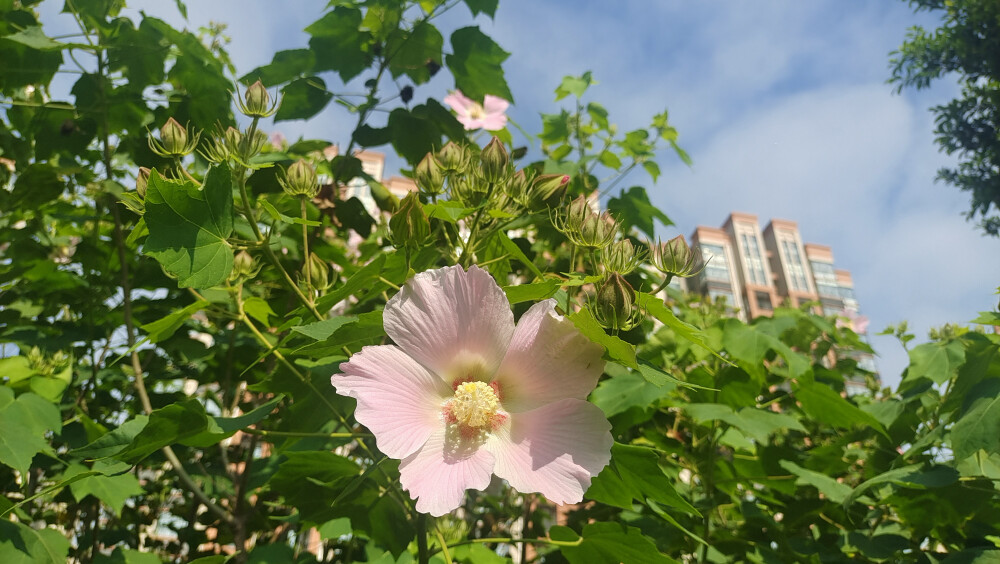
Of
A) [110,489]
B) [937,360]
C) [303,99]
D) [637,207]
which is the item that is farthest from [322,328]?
[937,360]

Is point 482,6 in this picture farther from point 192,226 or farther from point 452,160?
point 192,226

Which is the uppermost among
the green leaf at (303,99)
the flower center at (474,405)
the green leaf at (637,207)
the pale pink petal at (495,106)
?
the pale pink petal at (495,106)

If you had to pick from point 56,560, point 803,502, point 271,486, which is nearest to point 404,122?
point 271,486

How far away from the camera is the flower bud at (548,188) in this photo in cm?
109

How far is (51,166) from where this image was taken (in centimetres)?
195

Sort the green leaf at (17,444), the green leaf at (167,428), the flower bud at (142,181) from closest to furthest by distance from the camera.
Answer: the green leaf at (167,428) < the flower bud at (142,181) < the green leaf at (17,444)

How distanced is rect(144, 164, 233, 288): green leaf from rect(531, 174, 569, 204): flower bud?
50 cm

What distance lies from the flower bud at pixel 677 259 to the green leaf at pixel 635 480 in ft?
0.92

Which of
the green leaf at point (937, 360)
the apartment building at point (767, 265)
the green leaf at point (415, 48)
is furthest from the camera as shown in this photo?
the apartment building at point (767, 265)

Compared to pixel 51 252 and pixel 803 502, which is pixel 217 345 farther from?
pixel 803 502

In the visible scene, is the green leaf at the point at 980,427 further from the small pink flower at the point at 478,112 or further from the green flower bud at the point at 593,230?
the small pink flower at the point at 478,112

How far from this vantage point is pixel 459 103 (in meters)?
2.08

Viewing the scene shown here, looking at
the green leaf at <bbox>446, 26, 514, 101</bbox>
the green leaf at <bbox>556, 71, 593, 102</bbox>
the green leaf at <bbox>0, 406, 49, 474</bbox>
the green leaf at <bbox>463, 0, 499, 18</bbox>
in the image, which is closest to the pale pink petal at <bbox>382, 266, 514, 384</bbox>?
the green leaf at <bbox>0, 406, 49, 474</bbox>

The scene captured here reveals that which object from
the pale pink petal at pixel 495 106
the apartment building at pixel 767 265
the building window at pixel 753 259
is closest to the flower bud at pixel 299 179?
the pale pink petal at pixel 495 106
